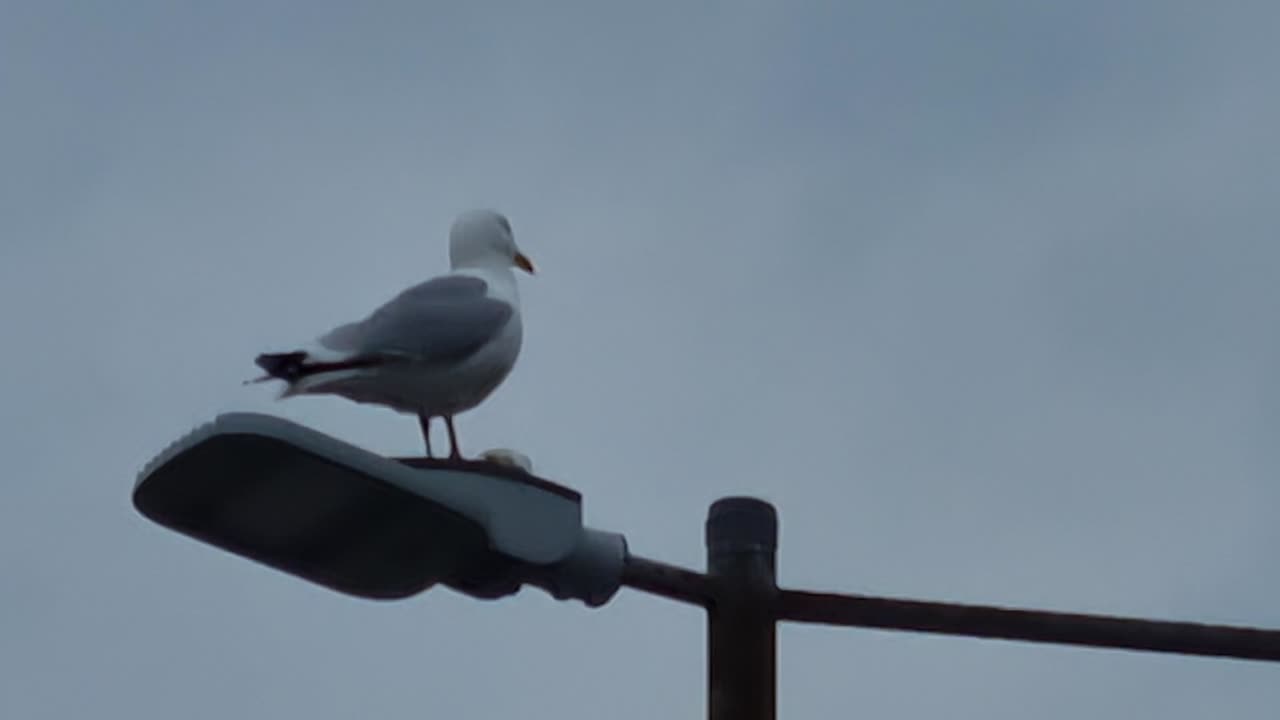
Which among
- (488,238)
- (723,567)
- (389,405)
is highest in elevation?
(488,238)

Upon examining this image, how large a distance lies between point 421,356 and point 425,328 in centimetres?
6

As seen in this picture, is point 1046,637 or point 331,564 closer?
point 331,564

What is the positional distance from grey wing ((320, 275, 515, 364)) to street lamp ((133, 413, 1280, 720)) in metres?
0.91

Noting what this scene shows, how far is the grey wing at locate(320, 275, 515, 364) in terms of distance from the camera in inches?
158

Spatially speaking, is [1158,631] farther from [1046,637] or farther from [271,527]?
[271,527]

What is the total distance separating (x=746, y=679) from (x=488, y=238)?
237 centimetres

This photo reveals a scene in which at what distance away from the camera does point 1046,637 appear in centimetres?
345

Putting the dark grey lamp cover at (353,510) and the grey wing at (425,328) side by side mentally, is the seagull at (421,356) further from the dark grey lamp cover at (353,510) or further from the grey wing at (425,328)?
the dark grey lamp cover at (353,510)

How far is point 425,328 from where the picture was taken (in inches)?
164

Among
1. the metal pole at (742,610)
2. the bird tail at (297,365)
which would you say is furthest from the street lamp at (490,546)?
the bird tail at (297,365)

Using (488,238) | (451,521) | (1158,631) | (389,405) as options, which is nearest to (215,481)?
(451,521)

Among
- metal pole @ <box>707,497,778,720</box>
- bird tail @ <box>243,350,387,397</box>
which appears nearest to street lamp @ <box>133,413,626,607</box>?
metal pole @ <box>707,497,778,720</box>

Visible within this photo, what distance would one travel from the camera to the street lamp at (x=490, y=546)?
287 centimetres

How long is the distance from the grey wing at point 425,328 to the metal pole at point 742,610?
0.92 metres
